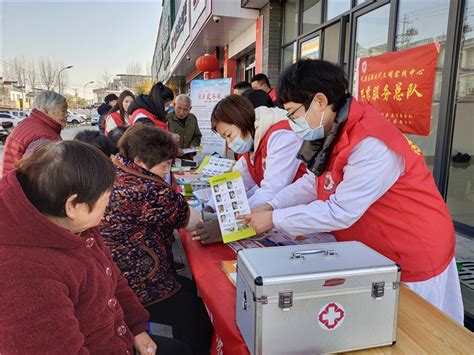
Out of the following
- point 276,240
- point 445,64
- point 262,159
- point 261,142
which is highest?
point 445,64

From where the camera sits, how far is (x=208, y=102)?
6031 millimetres

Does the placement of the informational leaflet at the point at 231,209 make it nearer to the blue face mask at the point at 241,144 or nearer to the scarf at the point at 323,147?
the scarf at the point at 323,147

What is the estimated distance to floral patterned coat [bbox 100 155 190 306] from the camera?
1.57 metres

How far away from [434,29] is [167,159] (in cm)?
329

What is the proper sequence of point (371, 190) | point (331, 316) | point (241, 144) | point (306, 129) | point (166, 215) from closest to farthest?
point (331, 316) → point (371, 190) → point (306, 129) → point (166, 215) → point (241, 144)

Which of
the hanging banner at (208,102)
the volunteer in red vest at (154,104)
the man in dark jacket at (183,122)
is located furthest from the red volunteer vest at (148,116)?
the hanging banner at (208,102)

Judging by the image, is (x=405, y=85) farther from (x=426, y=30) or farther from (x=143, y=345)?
(x=143, y=345)

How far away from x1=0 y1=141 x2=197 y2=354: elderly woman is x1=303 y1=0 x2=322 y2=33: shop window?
5768mm

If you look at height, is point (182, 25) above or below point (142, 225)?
above

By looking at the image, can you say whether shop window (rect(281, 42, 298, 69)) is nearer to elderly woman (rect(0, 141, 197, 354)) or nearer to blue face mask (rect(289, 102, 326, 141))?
blue face mask (rect(289, 102, 326, 141))

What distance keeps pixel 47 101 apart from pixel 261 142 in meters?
1.91

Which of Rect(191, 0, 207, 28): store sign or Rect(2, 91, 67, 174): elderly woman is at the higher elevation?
Rect(191, 0, 207, 28): store sign

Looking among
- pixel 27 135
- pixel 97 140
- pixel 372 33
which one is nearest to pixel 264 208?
pixel 97 140

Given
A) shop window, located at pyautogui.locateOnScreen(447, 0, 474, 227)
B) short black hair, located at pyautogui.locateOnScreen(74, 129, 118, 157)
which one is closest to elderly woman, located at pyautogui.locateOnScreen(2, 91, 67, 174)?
short black hair, located at pyautogui.locateOnScreen(74, 129, 118, 157)
